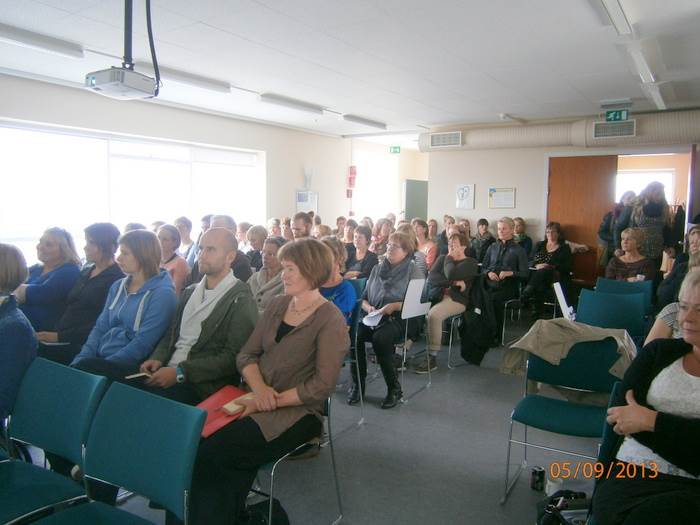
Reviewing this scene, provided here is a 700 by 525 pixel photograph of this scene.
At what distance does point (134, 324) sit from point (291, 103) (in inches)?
198

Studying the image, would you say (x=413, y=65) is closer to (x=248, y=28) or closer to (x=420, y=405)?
(x=248, y=28)

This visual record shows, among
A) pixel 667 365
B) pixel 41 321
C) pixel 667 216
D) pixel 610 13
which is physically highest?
pixel 610 13

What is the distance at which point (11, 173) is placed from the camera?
6098 millimetres

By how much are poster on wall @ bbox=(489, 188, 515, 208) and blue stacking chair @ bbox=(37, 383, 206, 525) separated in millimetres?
7961

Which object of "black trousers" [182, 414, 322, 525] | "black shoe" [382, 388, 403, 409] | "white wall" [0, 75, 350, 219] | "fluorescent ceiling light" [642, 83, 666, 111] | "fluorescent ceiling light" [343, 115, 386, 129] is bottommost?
A: "black shoe" [382, 388, 403, 409]

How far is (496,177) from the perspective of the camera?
8898 mm

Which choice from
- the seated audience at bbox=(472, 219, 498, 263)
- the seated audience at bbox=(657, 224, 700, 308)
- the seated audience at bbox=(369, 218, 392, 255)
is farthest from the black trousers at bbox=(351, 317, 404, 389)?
the seated audience at bbox=(472, 219, 498, 263)

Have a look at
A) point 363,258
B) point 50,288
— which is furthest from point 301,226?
point 50,288

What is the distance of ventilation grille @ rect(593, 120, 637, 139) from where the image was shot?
7.15 meters

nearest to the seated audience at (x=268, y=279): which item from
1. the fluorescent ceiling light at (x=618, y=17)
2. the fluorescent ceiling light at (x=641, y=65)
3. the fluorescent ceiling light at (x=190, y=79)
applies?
the fluorescent ceiling light at (x=190, y=79)

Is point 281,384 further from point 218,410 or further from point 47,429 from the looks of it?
point 47,429

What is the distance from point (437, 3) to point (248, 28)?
1552 millimetres

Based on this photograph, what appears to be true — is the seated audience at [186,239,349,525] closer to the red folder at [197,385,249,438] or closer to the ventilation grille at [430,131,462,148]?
the red folder at [197,385,249,438]

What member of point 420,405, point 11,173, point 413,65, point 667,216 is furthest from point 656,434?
point 11,173
